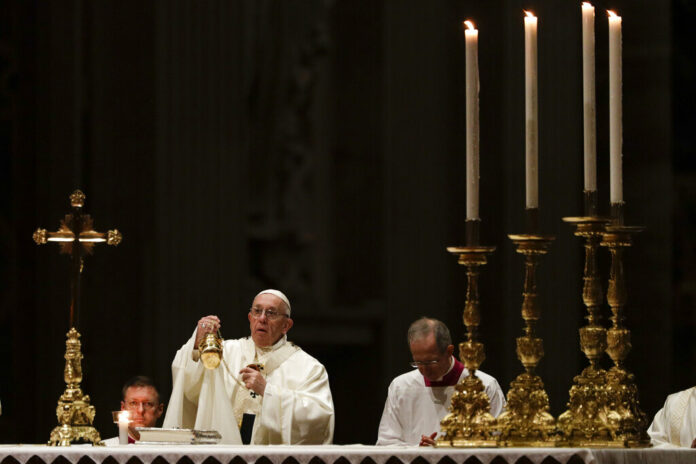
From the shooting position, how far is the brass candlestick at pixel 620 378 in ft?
16.3

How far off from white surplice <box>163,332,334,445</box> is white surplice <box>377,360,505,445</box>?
60 centimetres

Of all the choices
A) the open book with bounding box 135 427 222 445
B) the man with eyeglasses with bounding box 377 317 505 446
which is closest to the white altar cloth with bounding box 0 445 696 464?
the open book with bounding box 135 427 222 445

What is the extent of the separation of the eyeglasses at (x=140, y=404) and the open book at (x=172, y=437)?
1.41 metres

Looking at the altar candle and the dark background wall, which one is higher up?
the dark background wall

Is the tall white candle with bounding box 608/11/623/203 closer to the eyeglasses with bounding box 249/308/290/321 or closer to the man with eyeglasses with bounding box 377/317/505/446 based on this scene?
the man with eyeglasses with bounding box 377/317/505/446

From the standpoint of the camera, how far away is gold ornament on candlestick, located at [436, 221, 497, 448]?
4980mm

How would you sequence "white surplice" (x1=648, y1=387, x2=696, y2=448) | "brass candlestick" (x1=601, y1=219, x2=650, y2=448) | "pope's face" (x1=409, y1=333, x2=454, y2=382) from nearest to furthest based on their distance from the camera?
"brass candlestick" (x1=601, y1=219, x2=650, y2=448)
"white surplice" (x1=648, y1=387, x2=696, y2=448)
"pope's face" (x1=409, y1=333, x2=454, y2=382)

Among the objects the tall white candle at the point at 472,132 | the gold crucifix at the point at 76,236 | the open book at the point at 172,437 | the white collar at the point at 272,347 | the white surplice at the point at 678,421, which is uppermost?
the tall white candle at the point at 472,132

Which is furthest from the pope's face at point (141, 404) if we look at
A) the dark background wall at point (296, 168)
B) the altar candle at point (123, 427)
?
the dark background wall at point (296, 168)

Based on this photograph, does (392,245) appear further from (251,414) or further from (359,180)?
(251,414)

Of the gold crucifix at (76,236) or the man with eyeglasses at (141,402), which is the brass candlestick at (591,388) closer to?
the gold crucifix at (76,236)

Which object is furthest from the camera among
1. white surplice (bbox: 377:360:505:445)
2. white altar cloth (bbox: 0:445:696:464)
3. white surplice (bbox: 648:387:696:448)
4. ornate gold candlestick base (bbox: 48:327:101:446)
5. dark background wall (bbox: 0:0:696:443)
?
dark background wall (bbox: 0:0:696:443)

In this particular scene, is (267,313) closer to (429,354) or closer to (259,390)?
(259,390)

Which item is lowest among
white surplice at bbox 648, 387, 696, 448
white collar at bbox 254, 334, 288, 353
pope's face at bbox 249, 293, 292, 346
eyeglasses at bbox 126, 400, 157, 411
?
white surplice at bbox 648, 387, 696, 448
